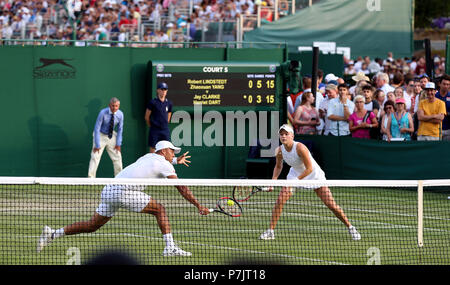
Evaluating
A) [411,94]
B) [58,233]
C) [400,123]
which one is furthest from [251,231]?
[411,94]

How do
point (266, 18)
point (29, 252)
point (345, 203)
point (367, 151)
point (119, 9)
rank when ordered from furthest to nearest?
point (119, 9) → point (266, 18) → point (367, 151) → point (345, 203) → point (29, 252)

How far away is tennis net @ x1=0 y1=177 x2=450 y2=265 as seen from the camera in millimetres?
10242

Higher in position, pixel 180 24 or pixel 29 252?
pixel 180 24

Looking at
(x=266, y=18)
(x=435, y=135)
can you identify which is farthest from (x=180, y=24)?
(x=435, y=135)

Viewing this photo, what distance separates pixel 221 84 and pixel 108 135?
8.66 ft

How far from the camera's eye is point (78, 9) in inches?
1262

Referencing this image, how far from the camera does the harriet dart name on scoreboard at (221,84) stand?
63.0 feet

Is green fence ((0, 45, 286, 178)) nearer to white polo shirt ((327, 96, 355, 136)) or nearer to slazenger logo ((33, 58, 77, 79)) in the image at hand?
slazenger logo ((33, 58, 77, 79))

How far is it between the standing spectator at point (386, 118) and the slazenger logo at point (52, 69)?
6447 millimetres

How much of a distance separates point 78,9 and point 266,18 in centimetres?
653

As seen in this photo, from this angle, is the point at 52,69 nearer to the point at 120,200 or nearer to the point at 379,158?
the point at 379,158

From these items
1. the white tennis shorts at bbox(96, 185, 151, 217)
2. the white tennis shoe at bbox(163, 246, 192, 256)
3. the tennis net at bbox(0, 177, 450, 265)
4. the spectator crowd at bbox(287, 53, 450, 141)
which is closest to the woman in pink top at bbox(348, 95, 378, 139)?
the spectator crowd at bbox(287, 53, 450, 141)

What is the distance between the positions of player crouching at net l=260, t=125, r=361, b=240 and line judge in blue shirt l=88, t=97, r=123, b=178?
6.46 m

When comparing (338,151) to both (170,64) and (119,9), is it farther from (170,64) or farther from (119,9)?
(119,9)
